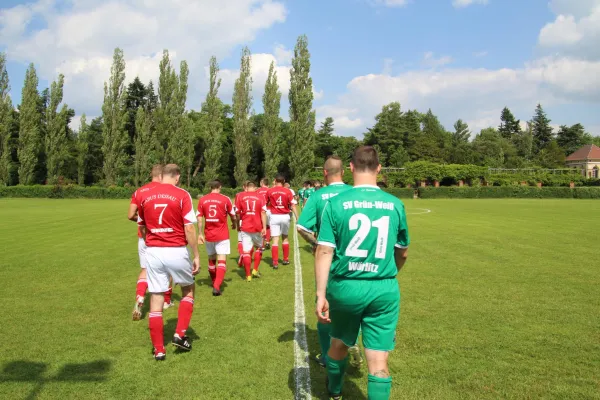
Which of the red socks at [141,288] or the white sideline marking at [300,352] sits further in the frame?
the red socks at [141,288]

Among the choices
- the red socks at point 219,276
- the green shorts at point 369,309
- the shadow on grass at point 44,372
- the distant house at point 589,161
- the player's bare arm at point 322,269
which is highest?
the distant house at point 589,161

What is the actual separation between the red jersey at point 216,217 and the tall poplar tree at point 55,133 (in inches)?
2072

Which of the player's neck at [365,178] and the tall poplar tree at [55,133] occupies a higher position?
the tall poplar tree at [55,133]

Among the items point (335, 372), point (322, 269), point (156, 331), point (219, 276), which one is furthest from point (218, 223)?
point (322, 269)

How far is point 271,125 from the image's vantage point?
5500cm

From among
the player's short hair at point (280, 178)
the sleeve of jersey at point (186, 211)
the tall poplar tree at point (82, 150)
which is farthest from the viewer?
the tall poplar tree at point (82, 150)

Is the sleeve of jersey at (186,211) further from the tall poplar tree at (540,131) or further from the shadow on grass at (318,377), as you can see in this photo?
the tall poplar tree at (540,131)

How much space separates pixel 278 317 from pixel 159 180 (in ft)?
8.96


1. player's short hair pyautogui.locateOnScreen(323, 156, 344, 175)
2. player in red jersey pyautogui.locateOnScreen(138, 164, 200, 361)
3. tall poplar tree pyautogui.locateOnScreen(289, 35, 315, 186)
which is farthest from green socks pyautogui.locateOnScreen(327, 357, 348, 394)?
tall poplar tree pyautogui.locateOnScreen(289, 35, 315, 186)

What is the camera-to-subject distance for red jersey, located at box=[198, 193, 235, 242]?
24.9 feet

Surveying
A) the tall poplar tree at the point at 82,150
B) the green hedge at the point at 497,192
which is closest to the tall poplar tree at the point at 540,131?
the green hedge at the point at 497,192

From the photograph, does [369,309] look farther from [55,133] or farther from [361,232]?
[55,133]

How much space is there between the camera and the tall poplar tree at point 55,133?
170 feet

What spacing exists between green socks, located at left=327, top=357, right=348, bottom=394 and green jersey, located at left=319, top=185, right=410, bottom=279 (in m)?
0.81
